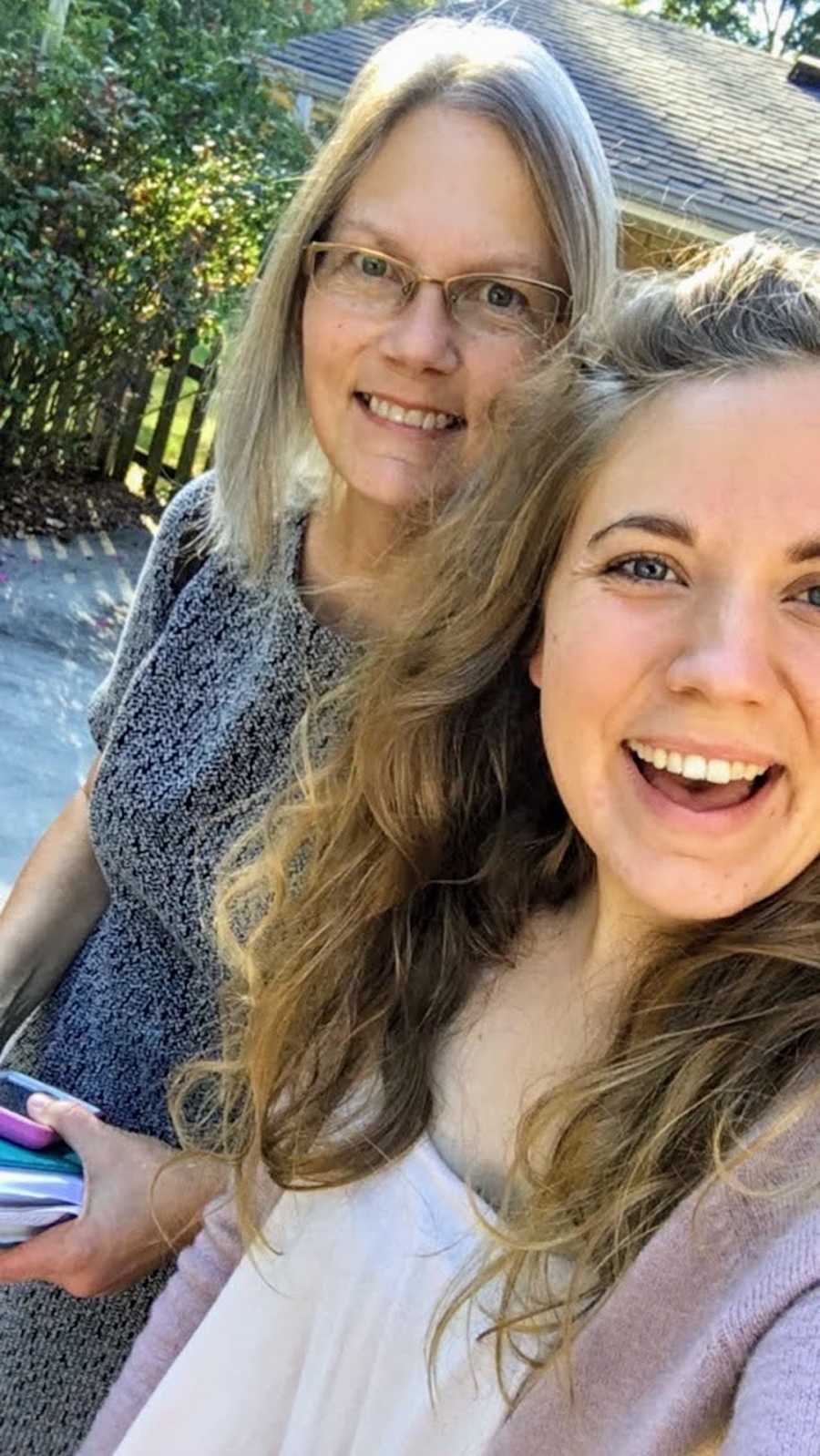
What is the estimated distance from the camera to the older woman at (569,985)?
3.77ft

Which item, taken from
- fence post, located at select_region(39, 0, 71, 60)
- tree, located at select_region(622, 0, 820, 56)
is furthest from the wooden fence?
tree, located at select_region(622, 0, 820, 56)

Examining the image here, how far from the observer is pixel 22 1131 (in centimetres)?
171

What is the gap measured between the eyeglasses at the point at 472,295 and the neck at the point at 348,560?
26cm

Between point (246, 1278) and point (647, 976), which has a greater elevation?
point (647, 976)

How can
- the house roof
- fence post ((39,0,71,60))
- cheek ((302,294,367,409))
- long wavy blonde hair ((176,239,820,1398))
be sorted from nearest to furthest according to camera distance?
long wavy blonde hair ((176,239,820,1398))
cheek ((302,294,367,409))
fence post ((39,0,71,60))
the house roof

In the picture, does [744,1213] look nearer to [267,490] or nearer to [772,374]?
[772,374]

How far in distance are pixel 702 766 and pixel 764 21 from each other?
40254mm

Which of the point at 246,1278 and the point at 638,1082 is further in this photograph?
the point at 246,1278

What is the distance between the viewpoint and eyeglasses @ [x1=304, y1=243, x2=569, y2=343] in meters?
1.69

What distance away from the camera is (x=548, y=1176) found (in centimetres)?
131

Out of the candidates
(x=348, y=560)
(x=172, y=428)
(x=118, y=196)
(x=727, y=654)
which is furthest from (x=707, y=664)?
(x=172, y=428)

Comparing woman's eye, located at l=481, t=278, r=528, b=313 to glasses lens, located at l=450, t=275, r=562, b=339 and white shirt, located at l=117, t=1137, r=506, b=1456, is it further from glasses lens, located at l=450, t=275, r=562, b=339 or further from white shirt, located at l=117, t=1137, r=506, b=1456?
white shirt, located at l=117, t=1137, r=506, b=1456

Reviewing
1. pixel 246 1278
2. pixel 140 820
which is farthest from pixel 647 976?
pixel 140 820

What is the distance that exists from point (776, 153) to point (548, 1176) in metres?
10.3
